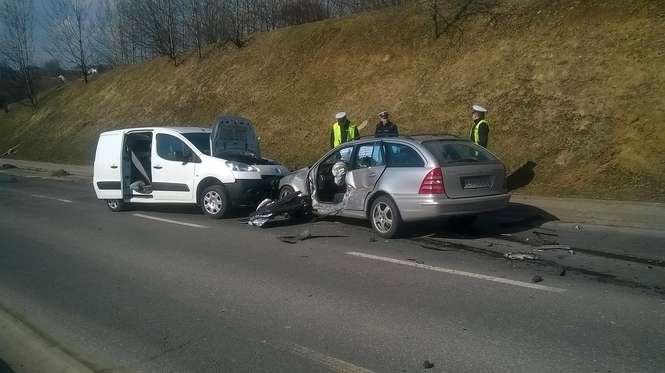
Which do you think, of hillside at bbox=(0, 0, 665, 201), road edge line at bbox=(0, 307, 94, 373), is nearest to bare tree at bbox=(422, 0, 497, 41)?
hillside at bbox=(0, 0, 665, 201)

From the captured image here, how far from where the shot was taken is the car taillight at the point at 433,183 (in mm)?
7828

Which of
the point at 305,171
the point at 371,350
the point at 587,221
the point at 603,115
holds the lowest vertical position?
the point at 371,350

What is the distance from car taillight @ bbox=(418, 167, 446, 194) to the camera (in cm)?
783

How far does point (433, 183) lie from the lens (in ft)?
25.7

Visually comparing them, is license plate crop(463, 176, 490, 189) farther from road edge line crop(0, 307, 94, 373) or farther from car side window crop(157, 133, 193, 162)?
car side window crop(157, 133, 193, 162)

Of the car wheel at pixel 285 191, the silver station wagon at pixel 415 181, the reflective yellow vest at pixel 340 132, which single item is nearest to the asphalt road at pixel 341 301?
the silver station wagon at pixel 415 181

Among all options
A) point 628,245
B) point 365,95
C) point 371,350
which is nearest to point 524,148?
point 628,245

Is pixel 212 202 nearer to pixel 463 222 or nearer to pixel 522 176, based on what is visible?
pixel 463 222

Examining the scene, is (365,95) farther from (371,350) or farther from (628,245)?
(371,350)

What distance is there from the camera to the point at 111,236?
952 centimetres

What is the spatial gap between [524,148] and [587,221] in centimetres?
401

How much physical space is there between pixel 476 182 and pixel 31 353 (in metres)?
6.02

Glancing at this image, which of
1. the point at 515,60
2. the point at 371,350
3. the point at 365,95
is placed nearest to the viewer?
the point at 371,350

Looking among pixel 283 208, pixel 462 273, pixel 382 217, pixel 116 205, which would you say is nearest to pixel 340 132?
pixel 283 208
